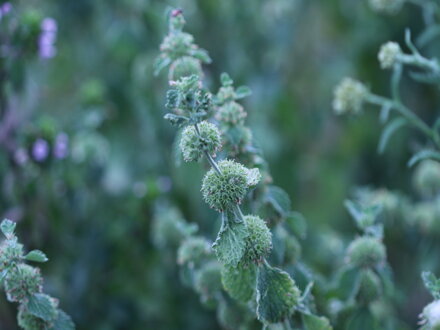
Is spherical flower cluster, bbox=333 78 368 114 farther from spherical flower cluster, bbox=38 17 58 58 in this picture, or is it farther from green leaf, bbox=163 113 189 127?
spherical flower cluster, bbox=38 17 58 58

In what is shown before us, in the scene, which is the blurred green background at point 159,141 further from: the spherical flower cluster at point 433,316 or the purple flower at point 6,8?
the spherical flower cluster at point 433,316

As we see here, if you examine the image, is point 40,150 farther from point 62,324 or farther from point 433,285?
point 433,285

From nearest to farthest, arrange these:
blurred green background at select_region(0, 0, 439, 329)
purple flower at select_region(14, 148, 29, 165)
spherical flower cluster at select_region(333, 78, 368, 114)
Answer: spherical flower cluster at select_region(333, 78, 368, 114) < purple flower at select_region(14, 148, 29, 165) < blurred green background at select_region(0, 0, 439, 329)

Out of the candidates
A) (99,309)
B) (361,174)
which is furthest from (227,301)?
(361,174)

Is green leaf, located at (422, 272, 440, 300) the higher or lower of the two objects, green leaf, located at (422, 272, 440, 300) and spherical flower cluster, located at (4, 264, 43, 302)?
the higher

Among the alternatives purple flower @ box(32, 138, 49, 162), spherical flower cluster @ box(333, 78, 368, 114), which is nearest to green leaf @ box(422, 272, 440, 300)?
spherical flower cluster @ box(333, 78, 368, 114)

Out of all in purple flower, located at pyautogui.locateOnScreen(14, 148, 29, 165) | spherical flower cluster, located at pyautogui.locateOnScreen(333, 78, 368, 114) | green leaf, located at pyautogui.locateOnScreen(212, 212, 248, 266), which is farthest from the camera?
purple flower, located at pyautogui.locateOnScreen(14, 148, 29, 165)

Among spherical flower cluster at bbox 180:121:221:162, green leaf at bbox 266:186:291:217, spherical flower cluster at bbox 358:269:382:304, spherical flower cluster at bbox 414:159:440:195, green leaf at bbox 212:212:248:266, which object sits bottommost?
green leaf at bbox 212:212:248:266

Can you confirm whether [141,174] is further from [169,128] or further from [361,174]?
[361,174]

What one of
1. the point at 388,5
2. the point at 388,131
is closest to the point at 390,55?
the point at 388,131
